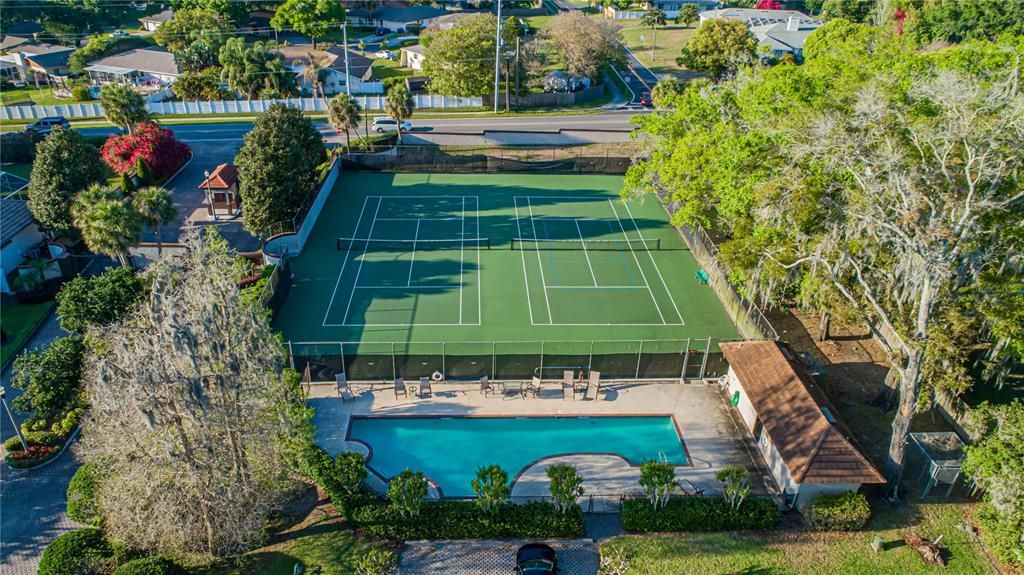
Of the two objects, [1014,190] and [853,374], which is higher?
[1014,190]

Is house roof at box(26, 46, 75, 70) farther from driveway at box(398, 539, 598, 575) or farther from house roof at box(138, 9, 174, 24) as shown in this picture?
driveway at box(398, 539, 598, 575)

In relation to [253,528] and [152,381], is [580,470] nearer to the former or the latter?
[253,528]

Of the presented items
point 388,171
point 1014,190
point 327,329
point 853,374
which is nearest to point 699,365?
point 853,374

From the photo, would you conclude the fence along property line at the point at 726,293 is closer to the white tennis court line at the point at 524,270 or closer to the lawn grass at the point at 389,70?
the white tennis court line at the point at 524,270

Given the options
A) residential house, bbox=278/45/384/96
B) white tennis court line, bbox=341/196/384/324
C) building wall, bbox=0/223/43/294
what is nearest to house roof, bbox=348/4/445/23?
residential house, bbox=278/45/384/96

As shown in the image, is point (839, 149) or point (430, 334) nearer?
point (839, 149)
